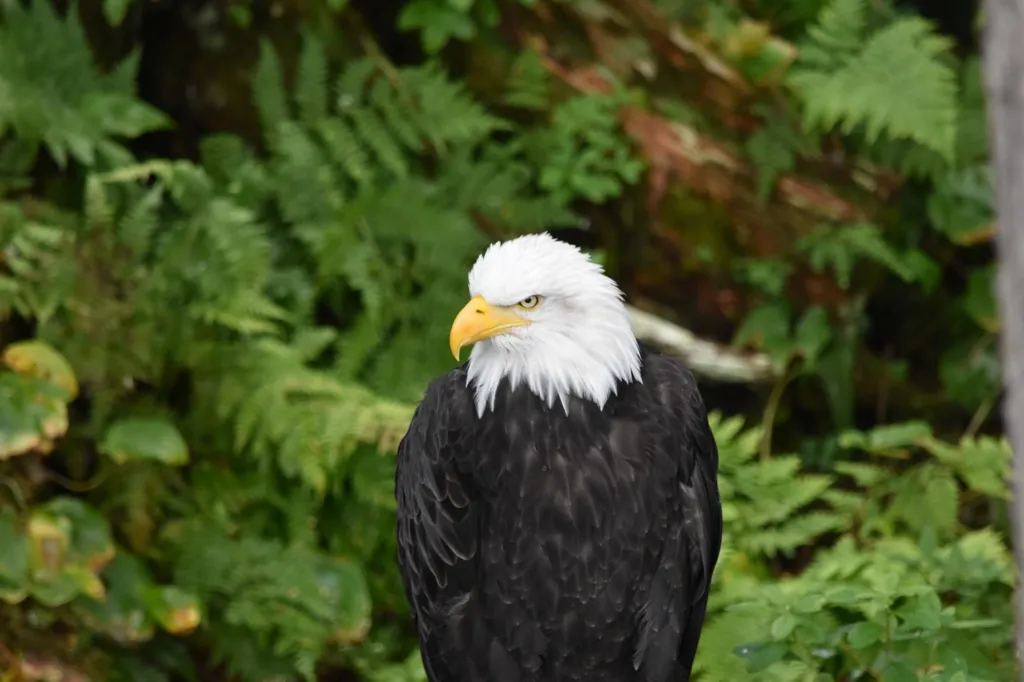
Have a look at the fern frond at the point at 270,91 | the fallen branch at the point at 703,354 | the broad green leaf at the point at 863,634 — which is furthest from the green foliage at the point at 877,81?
the broad green leaf at the point at 863,634

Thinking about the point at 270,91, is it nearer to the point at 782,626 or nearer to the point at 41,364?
the point at 41,364

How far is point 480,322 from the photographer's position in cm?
332

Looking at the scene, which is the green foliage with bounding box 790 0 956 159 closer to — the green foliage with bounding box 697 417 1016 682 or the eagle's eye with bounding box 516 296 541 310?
the green foliage with bounding box 697 417 1016 682

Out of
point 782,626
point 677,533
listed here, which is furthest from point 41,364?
point 782,626

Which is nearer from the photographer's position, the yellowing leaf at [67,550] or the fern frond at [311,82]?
the yellowing leaf at [67,550]

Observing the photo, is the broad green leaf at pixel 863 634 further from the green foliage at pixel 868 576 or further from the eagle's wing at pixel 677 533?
the eagle's wing at pixel 677 533

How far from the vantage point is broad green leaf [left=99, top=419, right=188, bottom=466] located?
4762 mm

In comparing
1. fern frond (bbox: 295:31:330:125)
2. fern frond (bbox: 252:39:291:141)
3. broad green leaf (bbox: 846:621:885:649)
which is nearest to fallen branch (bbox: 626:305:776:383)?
fern frond (bbox: 295:31:330:125)

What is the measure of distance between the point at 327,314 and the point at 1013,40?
156 inches

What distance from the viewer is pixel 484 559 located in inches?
141

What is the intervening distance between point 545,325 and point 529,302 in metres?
0.10

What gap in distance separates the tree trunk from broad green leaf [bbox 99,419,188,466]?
3252mm

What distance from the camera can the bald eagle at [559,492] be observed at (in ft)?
11.3

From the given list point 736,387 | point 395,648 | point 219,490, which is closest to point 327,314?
point 219,490
